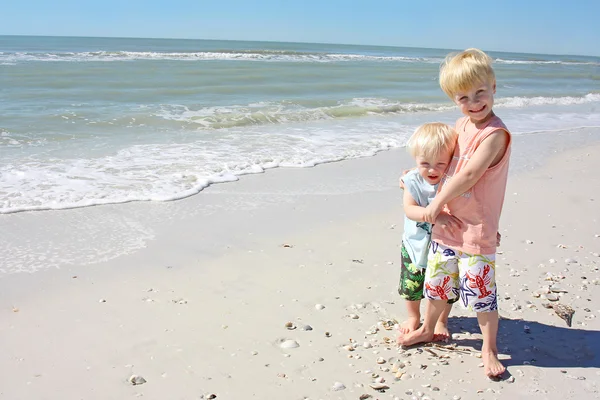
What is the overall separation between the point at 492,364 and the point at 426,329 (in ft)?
1.21

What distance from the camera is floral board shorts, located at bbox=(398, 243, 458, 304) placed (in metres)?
2.94

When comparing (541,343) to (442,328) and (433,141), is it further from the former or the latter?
(433,141)

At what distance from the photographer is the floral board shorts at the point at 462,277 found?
8.70ft

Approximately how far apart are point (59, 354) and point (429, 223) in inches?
76.2

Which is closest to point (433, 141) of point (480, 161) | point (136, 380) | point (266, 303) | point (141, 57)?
point (480, 161)

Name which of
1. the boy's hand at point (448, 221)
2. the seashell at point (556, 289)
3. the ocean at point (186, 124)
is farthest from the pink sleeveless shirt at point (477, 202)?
the ocean at point (186, 124)

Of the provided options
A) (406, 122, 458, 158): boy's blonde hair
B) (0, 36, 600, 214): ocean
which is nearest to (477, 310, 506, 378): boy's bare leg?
(406, 122, 458, 158): boy's blonde hair

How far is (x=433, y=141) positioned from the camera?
2666 mm

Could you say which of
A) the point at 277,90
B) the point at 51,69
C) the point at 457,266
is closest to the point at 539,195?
the point at 457,266

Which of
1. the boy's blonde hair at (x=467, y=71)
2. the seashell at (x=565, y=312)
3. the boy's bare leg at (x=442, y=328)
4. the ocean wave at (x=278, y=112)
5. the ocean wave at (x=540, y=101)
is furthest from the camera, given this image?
the ocean wave at (x=540, y=101)

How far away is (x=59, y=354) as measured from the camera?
2.81 m

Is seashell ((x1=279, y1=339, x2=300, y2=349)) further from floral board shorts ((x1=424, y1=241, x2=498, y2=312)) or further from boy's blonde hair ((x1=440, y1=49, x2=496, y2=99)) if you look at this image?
boy's blonde hair ((x1=440, y1=49, x2=496, y2=99))

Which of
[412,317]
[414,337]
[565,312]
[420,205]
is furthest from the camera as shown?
[565,312]

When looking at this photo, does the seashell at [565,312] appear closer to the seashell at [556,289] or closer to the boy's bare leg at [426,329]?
the seashell at [556,289]
